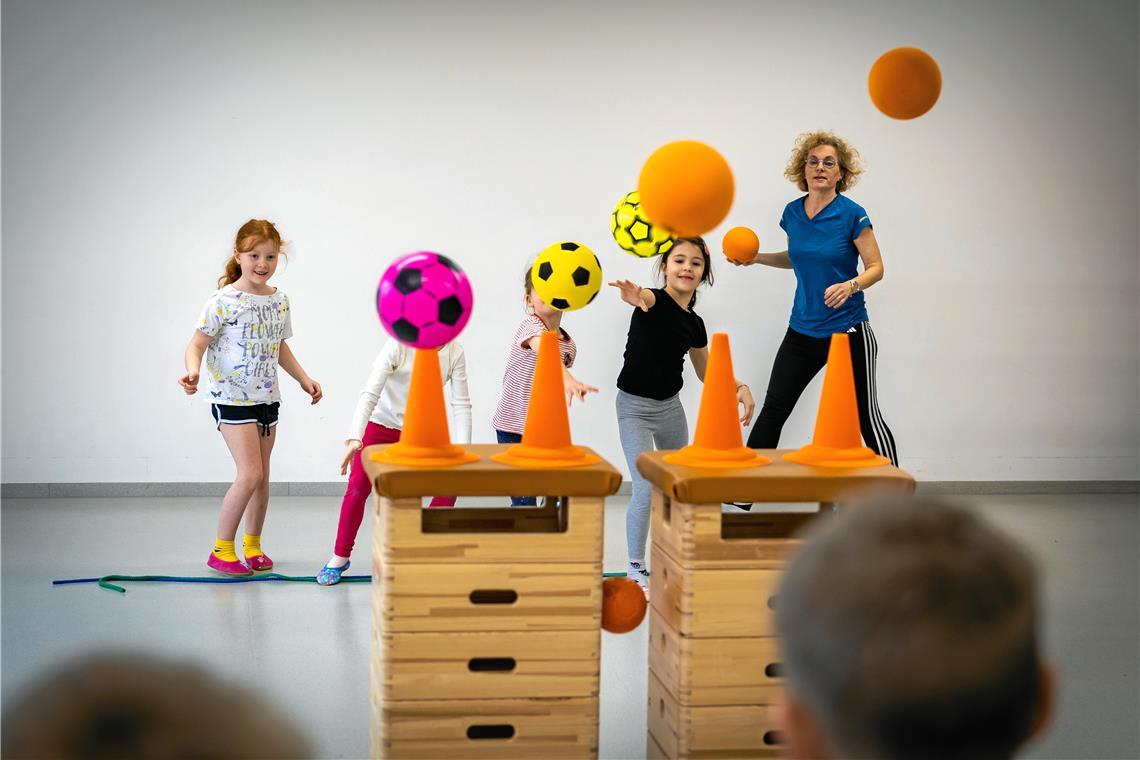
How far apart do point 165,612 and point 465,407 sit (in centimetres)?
109

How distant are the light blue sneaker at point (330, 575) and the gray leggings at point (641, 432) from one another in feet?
3.12

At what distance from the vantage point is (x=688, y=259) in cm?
365

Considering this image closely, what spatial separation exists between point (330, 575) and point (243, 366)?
75 cm

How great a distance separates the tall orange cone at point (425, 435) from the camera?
85.9 inches

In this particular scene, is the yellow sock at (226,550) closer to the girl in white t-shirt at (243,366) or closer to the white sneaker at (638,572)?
the girl in white t-shirt at (243,366)

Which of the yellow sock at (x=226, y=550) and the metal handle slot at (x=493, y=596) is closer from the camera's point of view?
the metal handle slot at (x=493, y=596)

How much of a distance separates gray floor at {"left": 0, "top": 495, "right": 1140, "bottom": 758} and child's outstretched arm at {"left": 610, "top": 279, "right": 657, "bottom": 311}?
0.99m

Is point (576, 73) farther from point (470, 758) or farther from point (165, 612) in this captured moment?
point (470, 758)

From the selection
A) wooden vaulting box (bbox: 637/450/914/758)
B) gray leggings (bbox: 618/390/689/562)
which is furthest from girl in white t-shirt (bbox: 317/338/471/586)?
wooden vaulting box (bbox: 637/450/914/758)

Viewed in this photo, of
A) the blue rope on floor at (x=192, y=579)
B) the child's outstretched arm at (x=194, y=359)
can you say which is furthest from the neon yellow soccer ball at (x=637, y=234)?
the child's outstretched arm at (x=194, y=359)

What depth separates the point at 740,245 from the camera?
13.2 feet

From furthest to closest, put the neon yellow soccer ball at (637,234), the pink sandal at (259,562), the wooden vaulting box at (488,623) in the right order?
the pink sandal at (259,562) → the neon yellow soccer ball at (637,234) → the wooden vaulting box at (488,623)

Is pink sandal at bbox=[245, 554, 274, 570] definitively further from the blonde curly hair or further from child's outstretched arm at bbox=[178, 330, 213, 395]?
the blonde curly hair

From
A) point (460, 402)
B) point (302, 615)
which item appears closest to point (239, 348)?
point (460, 402)
